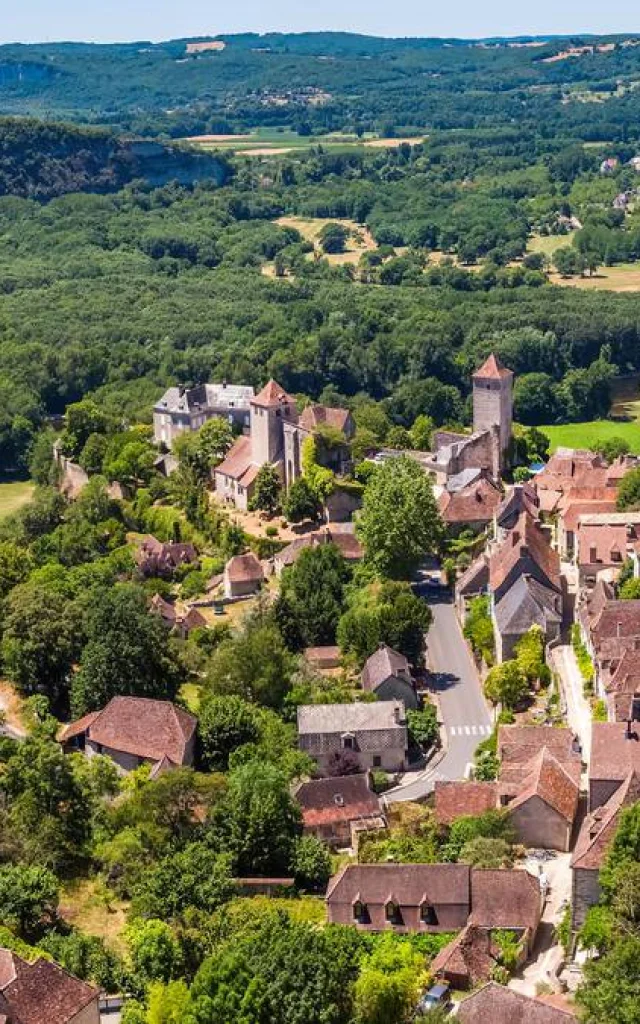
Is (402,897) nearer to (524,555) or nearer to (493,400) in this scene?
(524,555)

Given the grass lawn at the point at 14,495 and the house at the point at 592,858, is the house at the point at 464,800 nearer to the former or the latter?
the house at the point at 592,858

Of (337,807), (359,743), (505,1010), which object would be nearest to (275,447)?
(359,743)

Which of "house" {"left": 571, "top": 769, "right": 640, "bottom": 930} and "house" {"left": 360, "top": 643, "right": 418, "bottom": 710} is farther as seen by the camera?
"house" {"left": 360, "top": 643, "right": 418, "bottom": 710}

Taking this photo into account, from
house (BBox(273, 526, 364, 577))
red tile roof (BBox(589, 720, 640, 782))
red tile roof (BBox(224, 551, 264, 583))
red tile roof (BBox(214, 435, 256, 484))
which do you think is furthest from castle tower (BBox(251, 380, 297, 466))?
red tile roof (BBox(589, 720, 640, 782))

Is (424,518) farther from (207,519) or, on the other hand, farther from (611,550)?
(207,519)

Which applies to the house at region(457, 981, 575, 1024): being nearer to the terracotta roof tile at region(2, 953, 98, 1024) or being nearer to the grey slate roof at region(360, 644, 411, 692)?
the terracotta roof tile at region(2, 953, 98, 1024)

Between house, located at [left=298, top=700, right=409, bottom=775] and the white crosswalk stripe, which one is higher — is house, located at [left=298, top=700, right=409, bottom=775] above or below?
above
